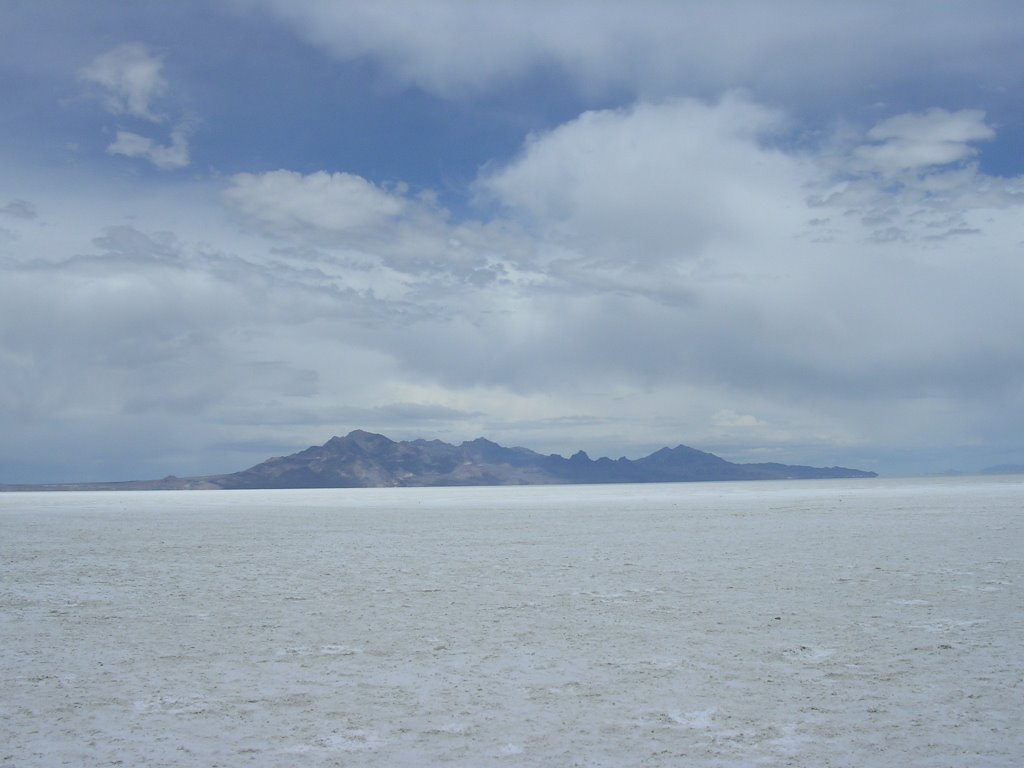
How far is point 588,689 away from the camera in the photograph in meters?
9.16

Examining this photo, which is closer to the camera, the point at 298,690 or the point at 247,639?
the point at 298,690

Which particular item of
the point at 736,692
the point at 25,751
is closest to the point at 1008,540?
the point at 736,692

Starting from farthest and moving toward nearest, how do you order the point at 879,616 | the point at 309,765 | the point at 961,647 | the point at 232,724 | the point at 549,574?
the point at 549,574 < the point at 879,616 < the point at 961,647 < the point at 232,724 < the point at 309,765

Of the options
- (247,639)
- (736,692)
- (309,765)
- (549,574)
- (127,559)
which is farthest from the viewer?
(127,559)

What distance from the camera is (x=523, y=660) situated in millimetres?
10469

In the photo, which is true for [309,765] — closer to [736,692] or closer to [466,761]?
[466,761]

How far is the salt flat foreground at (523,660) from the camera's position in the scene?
24.4 ft

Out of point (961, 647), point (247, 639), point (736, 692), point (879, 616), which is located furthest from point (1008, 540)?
point (247, 639)

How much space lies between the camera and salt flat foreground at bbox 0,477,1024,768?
743cm

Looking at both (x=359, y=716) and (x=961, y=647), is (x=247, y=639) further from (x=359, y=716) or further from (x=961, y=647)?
(x=961, y=647)

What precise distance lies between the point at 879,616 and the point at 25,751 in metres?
11.4

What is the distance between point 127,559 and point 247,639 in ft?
42.2

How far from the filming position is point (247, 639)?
39.2 feet

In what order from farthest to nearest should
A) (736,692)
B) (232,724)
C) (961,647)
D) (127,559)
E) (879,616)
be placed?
1. (127,559)
2. (879,616)
3. (961,647)
4. (736,692)
5. (232,724)
